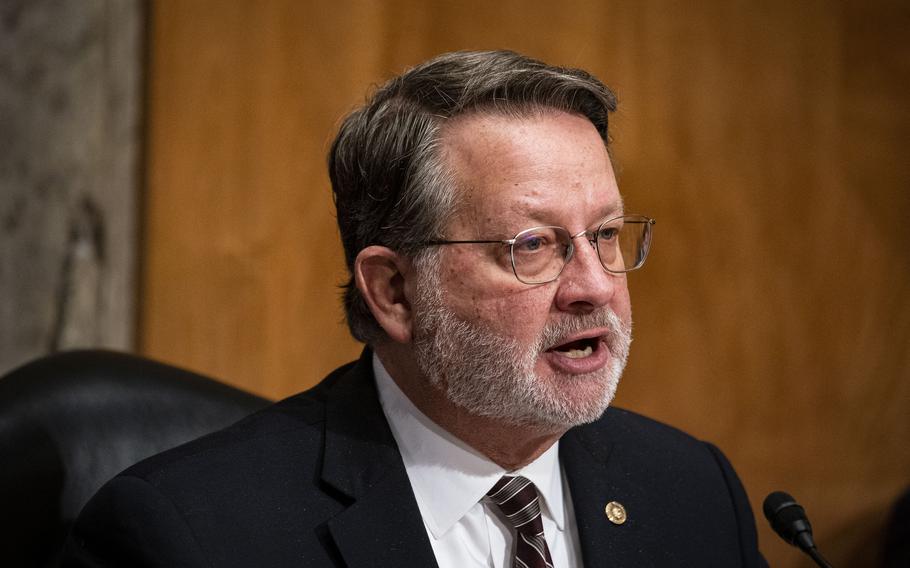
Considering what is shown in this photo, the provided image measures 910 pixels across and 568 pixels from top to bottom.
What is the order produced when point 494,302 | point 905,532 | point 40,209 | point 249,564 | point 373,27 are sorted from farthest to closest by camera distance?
point 905,532
point 373,27
point 40,209
point 494,302
point 249,564

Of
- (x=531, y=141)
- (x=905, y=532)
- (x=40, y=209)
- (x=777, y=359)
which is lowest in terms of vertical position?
(x=905, y=532)

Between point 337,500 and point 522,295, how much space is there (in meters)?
0.41

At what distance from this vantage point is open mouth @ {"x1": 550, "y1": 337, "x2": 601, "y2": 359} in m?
1.61

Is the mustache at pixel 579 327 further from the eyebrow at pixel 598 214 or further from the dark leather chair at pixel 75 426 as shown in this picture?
the dark leather chair at pixel 75 426

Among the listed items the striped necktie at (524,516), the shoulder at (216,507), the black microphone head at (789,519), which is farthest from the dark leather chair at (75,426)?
the black microphone head at (789,519)

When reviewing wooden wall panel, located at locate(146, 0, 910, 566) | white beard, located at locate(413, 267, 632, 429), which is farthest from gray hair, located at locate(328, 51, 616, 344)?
wooden wall panel, located at locate(146, 0, 910, 566)

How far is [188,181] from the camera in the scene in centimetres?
259

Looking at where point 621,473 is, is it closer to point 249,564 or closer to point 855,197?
point 249,564

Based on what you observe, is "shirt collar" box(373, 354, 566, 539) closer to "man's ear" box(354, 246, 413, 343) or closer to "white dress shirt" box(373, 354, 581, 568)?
"white dress shirt" box(373, 354, 581, 568)

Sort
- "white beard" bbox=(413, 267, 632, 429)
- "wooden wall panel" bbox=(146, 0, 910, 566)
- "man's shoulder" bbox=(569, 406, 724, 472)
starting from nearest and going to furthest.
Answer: "white beard" bbox=(413, 267, 632, 429)
"man's shoulder" bbox=(569, 406, 724, 472)
"wooden wall panel" bbox=(146, 0, 910, 566)

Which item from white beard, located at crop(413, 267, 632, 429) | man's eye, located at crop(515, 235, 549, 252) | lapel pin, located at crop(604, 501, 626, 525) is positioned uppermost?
man's eye, located at crop(515, 235, 549, 252)

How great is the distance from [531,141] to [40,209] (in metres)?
1.34

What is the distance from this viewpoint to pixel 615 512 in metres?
1.75

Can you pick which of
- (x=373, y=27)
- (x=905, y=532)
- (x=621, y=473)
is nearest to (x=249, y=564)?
(x=621, y=473)
